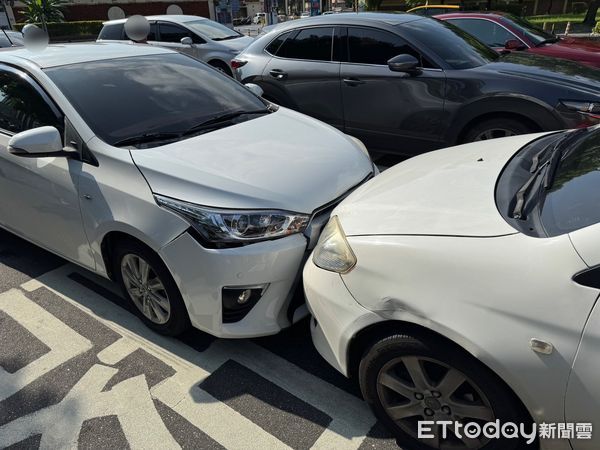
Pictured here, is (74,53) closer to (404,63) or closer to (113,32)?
(404,63)

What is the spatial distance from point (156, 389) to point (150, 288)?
55 cm

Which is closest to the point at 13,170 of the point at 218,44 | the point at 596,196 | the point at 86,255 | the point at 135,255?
the point at 86,255

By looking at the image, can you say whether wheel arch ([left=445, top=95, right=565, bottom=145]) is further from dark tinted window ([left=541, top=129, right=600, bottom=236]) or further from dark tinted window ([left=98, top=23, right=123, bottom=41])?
dark tinted window ([left=98, top=23, right=123, bottom=41])

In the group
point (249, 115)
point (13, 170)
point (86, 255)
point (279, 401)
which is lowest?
point (279, 401)

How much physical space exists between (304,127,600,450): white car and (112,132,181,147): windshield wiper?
1202 mm

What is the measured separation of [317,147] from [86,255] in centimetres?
158

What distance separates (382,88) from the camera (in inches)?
188

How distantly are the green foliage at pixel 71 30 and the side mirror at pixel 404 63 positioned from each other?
32833 mm

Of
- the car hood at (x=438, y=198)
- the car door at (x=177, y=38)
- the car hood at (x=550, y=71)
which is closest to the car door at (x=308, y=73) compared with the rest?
the car hood at (x=550, y=71)

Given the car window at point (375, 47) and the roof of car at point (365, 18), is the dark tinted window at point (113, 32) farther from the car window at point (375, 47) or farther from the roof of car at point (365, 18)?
the car window at point (375, 47)

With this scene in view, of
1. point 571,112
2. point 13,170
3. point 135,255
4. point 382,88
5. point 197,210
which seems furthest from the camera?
point 382,88

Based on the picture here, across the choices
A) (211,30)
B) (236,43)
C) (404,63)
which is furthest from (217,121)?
(211,30)

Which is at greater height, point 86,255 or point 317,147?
point 317,147

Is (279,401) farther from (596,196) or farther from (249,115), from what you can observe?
(249,115)
